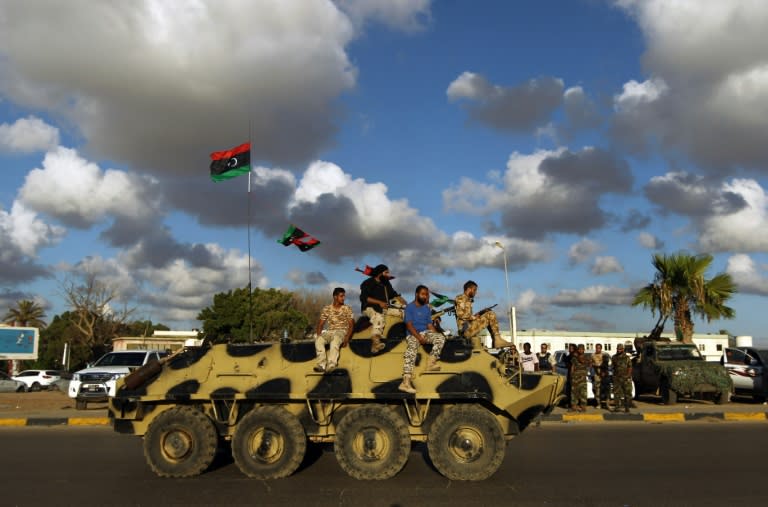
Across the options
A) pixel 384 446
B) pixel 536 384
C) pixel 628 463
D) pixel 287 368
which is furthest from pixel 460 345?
pixel 628 463

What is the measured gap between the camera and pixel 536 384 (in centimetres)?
823

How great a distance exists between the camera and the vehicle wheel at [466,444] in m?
7.69

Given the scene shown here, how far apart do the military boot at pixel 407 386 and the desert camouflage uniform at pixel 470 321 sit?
1.19m

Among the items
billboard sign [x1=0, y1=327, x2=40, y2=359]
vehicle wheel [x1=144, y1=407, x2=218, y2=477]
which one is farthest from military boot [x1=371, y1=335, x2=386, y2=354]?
billboard sign [x1=0, y1=327, x2=40, y2=359]

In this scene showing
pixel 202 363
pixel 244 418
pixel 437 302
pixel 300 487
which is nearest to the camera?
pixel 300 487

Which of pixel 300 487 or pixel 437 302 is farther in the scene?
pixel 437 302

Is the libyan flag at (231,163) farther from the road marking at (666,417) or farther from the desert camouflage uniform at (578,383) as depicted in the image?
the road marking at (666,417)

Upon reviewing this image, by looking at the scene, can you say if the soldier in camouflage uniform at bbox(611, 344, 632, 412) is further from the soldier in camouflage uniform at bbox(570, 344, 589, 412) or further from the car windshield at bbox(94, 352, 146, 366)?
the car windshield at bbox(94, 352, 146, 366)

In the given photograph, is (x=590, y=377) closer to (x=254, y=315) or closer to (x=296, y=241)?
(x=296, y=241)

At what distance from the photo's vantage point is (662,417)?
13891 mm

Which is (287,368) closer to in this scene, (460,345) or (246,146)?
(460,345)

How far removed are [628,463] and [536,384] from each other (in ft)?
5.75

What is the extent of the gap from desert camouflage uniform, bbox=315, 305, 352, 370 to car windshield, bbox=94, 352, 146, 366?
10.4 meters

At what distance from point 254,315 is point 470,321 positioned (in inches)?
1627
